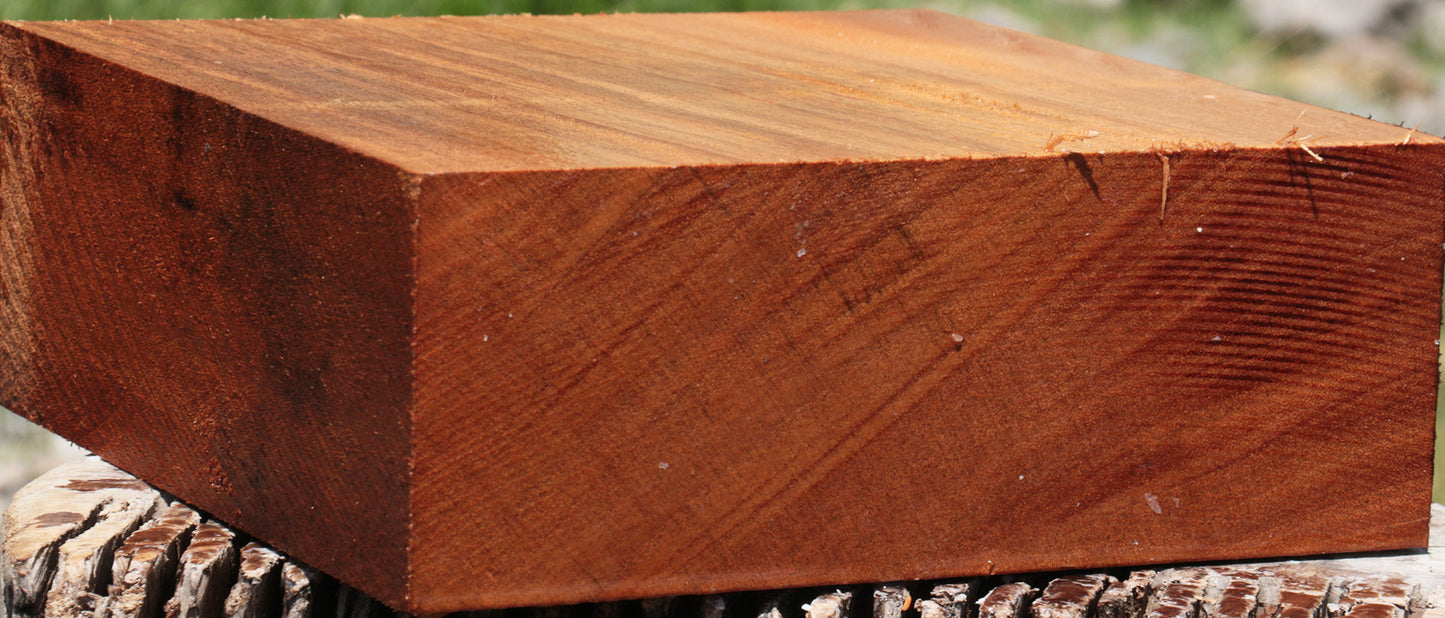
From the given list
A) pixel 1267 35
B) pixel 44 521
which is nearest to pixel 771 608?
pixel 44 521

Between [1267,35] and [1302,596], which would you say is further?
[1267,35]

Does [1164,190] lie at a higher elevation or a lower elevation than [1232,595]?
higher

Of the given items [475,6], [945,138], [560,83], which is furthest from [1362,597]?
[475,6]

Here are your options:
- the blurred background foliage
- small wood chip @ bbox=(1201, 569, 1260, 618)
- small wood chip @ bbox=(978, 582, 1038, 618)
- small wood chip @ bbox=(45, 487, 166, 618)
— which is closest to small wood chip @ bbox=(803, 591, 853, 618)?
small wood chip @ bbox=(978, 582, 1038, 618)

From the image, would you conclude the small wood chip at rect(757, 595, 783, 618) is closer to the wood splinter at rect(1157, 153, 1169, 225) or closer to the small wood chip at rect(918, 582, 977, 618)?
the small wood chip at rect(918, 582, 977, 618)

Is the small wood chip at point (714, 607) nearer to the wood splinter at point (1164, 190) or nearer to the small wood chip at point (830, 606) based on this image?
the small wood chip at point (830, 606)

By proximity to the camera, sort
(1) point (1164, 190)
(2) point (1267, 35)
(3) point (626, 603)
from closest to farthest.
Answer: (1) point (1164, 190) < (3) point (626, 603) < (2) point (1267, 35)

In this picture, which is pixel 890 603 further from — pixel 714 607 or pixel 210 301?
pixel 210 301
